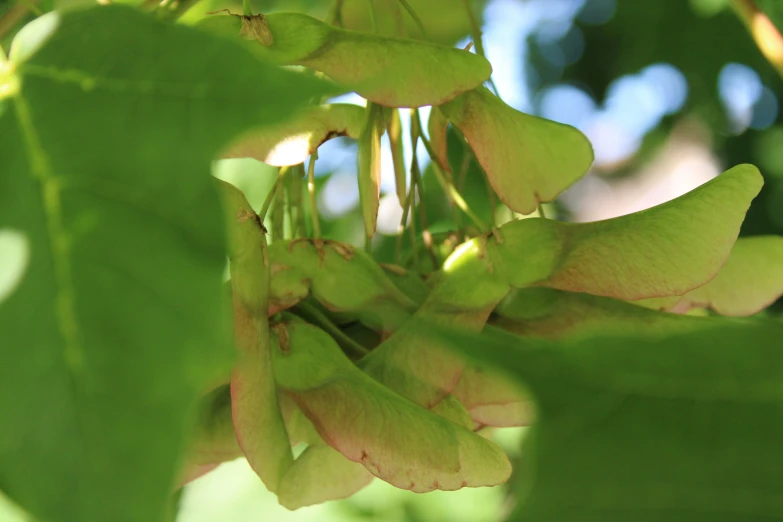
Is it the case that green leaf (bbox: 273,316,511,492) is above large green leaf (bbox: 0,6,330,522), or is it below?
below

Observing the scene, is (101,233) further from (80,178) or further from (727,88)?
(727,88)

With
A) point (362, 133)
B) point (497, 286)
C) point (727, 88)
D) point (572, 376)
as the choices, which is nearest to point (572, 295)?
point (497, 286)

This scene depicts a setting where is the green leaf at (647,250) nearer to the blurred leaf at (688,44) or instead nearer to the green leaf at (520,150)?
the green leaf at (520,150)

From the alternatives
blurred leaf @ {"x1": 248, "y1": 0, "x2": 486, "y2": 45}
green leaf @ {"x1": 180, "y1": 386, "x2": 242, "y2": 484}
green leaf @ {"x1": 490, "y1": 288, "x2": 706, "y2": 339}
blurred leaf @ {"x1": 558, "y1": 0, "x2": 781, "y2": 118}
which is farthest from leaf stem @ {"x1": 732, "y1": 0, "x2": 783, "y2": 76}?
blurred leaf @ {"x1": 558, "y1": 0, "x2": 781, "y2": 118}

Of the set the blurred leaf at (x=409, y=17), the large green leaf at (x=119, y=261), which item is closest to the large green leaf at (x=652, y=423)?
the large green leaf at (x=119, y=261)

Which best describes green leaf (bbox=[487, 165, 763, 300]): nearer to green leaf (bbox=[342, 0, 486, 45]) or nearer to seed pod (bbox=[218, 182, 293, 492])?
seed pod (bbox=[218, 182, 293, 492])

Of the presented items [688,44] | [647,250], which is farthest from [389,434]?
[688,44]

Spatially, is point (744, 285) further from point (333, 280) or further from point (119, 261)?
point (119, 261)
